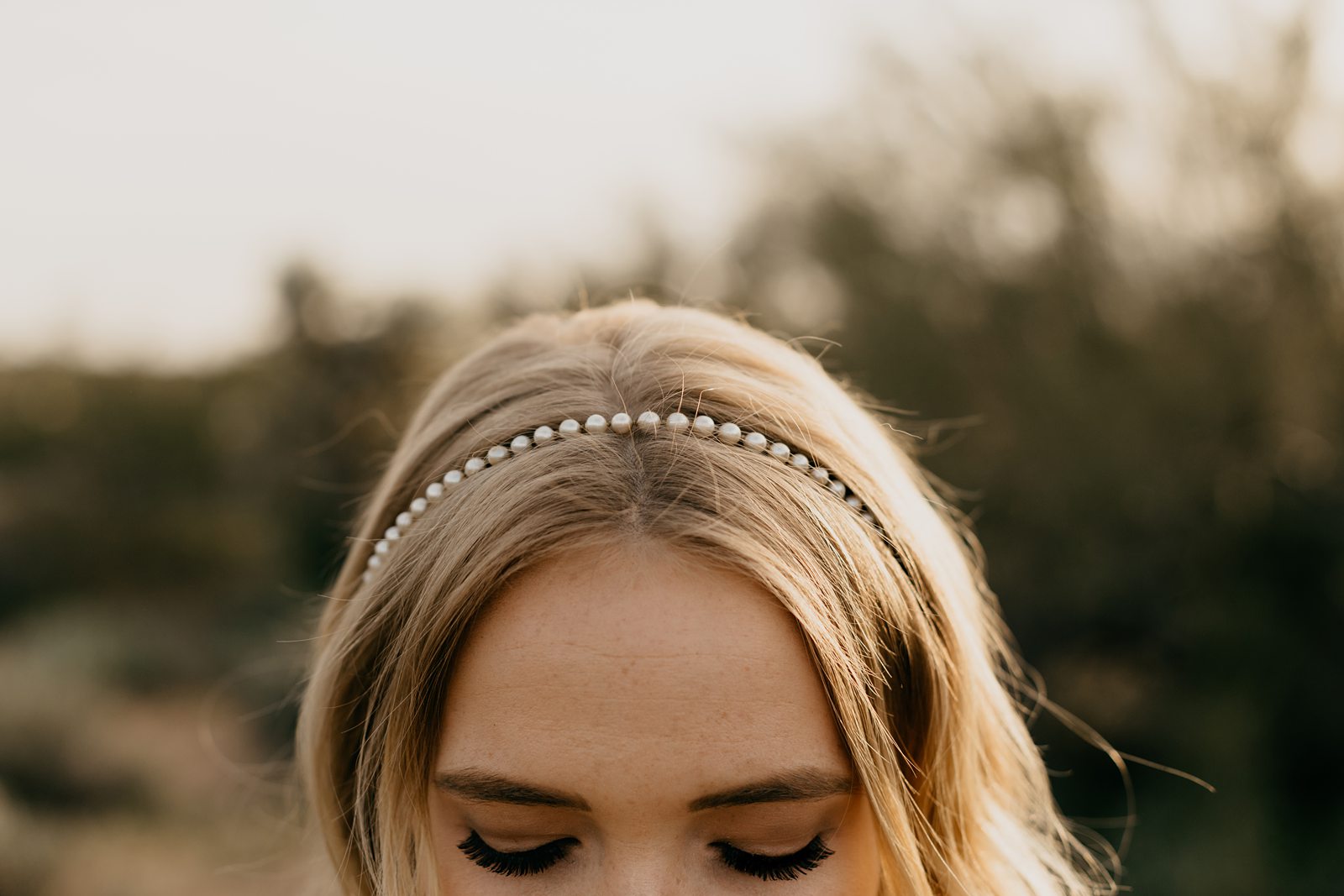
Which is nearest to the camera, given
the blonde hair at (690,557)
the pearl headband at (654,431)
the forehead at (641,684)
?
the forehead at (641,684)

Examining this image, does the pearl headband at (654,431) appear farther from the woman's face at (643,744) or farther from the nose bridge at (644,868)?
the nose bridge at (644,868)

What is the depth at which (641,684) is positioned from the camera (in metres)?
1.36

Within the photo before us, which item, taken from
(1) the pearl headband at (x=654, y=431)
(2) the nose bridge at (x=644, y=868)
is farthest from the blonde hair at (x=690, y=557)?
(2) the nose bridge at (x=644, y=868)

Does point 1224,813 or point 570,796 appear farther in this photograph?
point 1224,813

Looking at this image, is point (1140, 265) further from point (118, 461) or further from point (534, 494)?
point (118, 461)

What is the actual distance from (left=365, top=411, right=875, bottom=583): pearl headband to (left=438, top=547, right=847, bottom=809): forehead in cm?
24

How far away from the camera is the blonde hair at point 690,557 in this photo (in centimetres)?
149

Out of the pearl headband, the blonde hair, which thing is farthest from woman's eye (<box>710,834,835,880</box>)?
the pearl headband

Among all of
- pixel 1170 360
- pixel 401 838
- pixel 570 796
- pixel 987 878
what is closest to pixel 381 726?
pixel 401 838

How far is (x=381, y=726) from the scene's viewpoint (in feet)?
5.32

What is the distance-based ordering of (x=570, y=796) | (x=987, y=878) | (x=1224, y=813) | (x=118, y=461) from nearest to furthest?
1. (x=570, y=796)
2. (x=987, y=878)
3. (x=1224, y=813)
4. (x=118, y=461)

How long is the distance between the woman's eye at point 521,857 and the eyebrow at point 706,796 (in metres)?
0.08

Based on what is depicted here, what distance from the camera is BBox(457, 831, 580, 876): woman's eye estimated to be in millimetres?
1437

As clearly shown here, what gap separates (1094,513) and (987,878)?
168 inches
